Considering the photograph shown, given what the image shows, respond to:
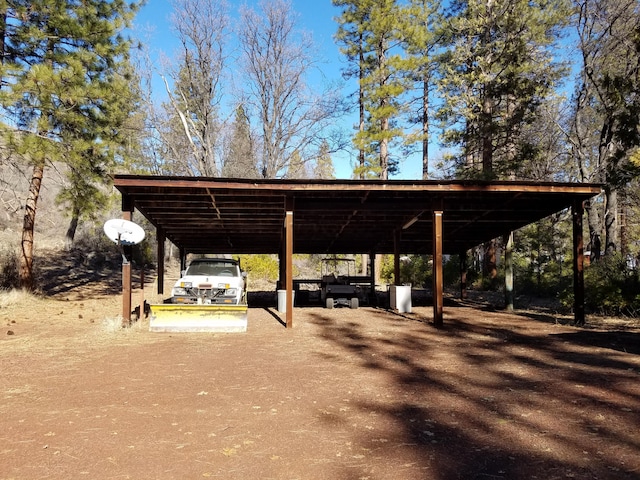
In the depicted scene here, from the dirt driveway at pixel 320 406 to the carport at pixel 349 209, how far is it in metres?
3.33

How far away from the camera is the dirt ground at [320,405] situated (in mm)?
3877

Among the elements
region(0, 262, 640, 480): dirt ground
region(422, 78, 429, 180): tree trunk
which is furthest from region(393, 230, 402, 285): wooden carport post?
region(422, 78, 429, 180): tree trunk

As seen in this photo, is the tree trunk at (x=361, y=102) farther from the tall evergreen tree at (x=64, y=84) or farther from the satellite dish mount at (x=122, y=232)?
the satellite dish mount at (x=122, y=232)

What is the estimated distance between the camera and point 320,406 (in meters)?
5.59

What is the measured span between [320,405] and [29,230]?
1448 centimetres

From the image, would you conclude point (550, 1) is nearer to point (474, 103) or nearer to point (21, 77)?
point (474, 103)

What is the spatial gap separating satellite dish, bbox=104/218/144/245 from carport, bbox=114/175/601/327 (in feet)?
1.84

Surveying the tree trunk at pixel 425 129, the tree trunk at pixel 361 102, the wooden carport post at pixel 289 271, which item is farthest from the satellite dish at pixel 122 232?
the tree trunk at pixel 425 129

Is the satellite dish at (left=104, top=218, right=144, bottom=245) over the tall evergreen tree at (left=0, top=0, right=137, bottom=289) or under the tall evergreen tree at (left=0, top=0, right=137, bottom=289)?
under

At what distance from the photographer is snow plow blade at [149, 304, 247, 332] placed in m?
11.1

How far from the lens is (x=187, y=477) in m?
3.63

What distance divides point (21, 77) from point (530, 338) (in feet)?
46.5

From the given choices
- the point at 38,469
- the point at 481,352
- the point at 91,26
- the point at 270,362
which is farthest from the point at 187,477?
the point at 91,26

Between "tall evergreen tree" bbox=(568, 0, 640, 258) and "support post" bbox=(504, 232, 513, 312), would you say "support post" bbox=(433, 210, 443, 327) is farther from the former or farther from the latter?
"tall evergreen tree" bbox=(568, 0, 640, 258)
